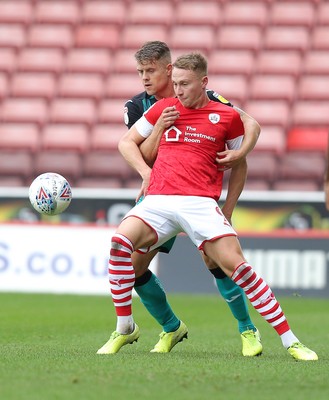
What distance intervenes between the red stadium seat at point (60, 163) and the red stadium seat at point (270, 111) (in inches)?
Answer: 134

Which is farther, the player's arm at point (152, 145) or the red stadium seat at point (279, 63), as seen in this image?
the red stadium seat at point (279, 63)

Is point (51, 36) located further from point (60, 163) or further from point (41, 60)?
point (60, 163)

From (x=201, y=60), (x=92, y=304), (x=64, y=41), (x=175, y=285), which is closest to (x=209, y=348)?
(x=201, y=60)

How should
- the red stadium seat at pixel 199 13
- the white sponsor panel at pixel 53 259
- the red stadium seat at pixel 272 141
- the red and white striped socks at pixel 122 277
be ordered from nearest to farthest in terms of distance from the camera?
the red and white striped socks at pixel 122 277 < the white sponsor panel at pixel 53 259 < the red stadium seat at pixel 272 141 < the red stadium seat at pixel 199 13

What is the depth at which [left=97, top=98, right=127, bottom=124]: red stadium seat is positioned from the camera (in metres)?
19.3

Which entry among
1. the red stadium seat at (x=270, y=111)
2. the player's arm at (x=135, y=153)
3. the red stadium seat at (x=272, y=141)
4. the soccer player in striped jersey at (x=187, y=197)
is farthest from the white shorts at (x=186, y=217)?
the red stadium seat at (x=270, y=111)

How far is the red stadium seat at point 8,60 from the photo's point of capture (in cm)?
2080

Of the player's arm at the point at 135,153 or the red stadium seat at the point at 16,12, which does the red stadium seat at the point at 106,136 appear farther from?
the player's arm at the point at 135,153

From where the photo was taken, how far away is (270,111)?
1916 cm

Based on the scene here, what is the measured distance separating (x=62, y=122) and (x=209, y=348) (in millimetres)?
12193

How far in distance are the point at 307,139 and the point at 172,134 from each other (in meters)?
11.8

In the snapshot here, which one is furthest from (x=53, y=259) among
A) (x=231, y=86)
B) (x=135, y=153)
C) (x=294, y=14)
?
(x=294, y=14)

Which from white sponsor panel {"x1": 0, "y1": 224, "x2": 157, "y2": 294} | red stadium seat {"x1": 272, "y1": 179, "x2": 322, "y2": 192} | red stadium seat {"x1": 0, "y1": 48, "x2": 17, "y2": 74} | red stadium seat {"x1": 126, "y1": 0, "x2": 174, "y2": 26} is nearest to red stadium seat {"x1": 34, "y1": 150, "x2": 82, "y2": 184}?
white sponsor panel {"x1": 0, "y1": 224, "x2": 157, "y2": 294}

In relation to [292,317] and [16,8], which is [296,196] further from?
[16,8]
